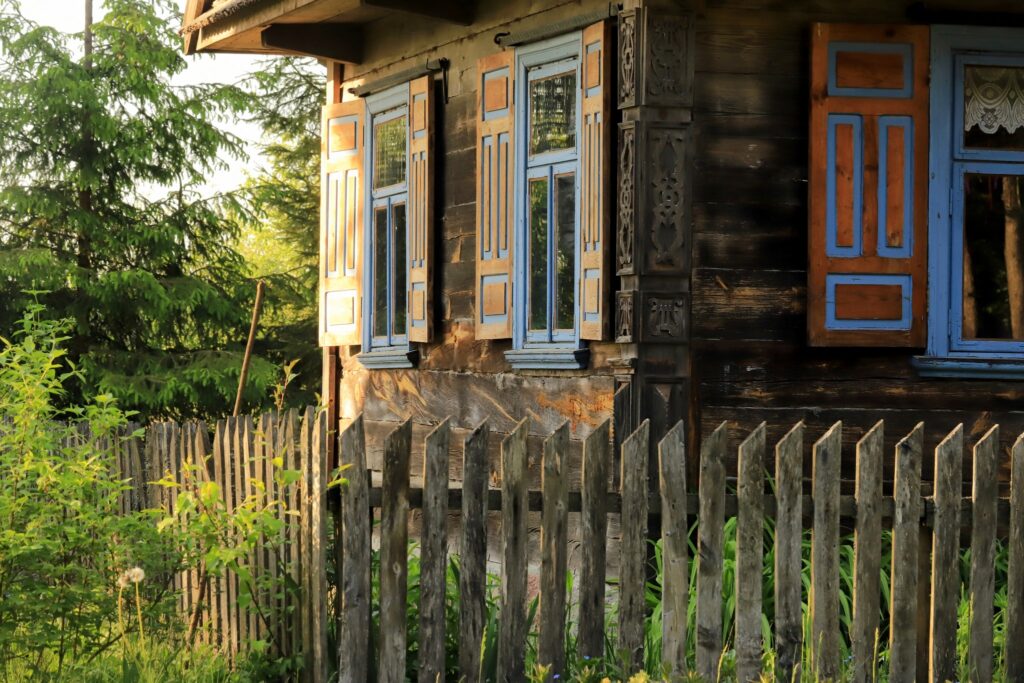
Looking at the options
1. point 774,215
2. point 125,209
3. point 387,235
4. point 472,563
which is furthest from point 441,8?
point 125,209

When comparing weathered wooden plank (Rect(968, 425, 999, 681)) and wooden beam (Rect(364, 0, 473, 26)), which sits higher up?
wooden beam (Rect(364, 0, 473, 26))

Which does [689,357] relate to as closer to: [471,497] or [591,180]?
[591,180]

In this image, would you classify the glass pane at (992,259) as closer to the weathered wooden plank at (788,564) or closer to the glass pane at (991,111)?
the glass pane at (991,111)

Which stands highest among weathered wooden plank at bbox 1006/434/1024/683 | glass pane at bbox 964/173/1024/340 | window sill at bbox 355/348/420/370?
glass pane at bbox 964/173/1024/340

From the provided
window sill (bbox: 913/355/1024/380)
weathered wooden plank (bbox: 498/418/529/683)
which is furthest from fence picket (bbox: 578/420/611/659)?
window sill (bbox: 913/355/1024/380)

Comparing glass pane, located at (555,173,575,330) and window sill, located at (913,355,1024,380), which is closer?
window sill, located at (913,355,1024,380)

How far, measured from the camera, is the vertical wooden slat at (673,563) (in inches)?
222

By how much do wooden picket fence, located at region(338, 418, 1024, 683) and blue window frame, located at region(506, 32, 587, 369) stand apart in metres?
2.85

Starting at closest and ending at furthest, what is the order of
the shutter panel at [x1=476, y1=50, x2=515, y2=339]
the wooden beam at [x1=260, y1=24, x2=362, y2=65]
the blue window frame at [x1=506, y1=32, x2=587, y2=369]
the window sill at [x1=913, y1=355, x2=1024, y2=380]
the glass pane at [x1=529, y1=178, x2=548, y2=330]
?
the window sill at [x1=913, y1=355, x2=1024, y2=380] < the blue window frame at [x1=506, y1=32, x2=587, y2=369] < the glass pane at [x1=529, y1=178, x2=548, y2=330] < the shutter panel at [x1=476, y1=50, x2=515, y2=339] < the wooden beam at [x1=260, y1=24, x2=362, y2=65]

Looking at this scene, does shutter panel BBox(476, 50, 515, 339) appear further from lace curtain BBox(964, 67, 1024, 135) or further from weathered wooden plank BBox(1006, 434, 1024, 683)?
weathered wooden plank BBox(1006, 434, 1024, 683)

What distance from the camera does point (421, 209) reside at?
10.2 meters

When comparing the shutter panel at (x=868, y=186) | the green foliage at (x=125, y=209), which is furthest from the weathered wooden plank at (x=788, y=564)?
the green foliage at (x=125, y=209)

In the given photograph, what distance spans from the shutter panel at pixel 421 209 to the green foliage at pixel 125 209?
23.9ft

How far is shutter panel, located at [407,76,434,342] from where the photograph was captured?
1009cm
